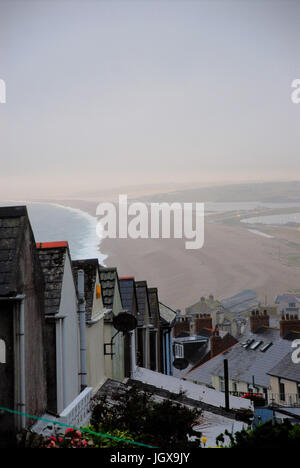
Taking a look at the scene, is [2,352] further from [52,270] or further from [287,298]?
[287,298]

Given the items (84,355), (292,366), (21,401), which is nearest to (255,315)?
(292,366)

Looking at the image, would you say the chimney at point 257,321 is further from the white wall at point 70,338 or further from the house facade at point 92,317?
the white wall at point 70,338

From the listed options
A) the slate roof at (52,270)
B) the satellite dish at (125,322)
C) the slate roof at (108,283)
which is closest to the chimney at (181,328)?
the slate roof at (108,283)

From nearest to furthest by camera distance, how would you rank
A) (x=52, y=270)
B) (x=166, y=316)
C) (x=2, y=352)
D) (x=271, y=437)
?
(x=271, y=437) → (x=2, y=352) → (x=52, y=270) → (x=166, y=316)

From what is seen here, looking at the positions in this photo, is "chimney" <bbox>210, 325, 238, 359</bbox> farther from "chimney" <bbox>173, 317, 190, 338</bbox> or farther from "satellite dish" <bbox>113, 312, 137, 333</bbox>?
"satellite dish" <bbox>113, 312, 137, 333</bbox>

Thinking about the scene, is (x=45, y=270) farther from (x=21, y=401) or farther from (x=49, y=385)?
(x=21, y=401)

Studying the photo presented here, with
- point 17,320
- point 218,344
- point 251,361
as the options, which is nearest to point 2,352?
point 17,320

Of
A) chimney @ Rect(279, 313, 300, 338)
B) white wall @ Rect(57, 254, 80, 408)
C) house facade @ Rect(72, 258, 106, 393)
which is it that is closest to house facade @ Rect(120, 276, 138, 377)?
house facade @ Rect(72, 258, 106, 393)
